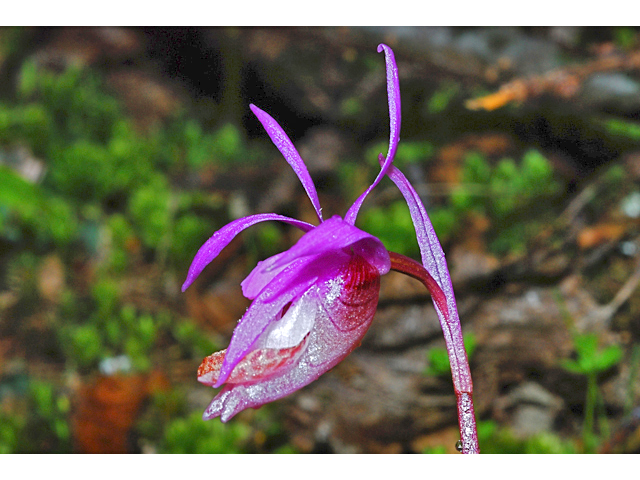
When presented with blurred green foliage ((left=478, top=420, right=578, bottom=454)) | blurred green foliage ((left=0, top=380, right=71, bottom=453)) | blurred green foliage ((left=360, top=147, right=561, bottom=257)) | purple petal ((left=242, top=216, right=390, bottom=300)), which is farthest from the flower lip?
blurred green foliage ((left=0, top=380, right=71, bottom=453))

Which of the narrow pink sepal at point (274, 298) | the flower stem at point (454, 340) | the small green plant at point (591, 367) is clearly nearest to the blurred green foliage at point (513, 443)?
the small green plant at point (591, 367)

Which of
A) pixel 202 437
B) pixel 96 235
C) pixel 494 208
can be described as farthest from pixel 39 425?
pixel 494 208

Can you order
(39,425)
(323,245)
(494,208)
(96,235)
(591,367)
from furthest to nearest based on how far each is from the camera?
(96,235), (494,208), (39,425), (591,367), (323,245)

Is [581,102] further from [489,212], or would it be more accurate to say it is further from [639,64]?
[489,212]

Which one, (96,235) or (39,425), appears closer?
(39,425)

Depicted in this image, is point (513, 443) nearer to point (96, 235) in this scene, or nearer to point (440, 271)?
point (440, 271)

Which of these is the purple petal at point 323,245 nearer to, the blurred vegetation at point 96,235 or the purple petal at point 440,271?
the purple petal at point 440,271
